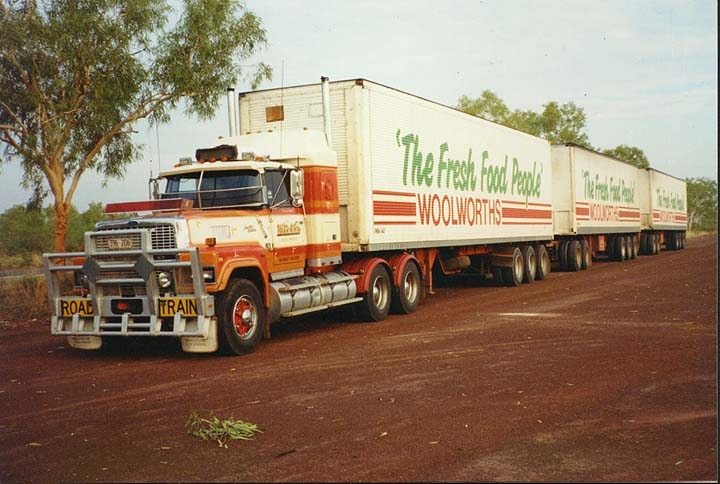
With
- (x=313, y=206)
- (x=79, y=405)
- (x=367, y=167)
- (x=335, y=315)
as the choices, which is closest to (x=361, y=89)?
(x=367, y=167)

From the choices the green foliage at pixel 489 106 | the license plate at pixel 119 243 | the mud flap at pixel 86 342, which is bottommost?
the mud flap at pixel 86 342

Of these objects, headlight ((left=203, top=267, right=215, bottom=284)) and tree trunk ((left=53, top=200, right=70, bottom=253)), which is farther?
tree trunk ((left=53, top=200, right=70, bottom=253))

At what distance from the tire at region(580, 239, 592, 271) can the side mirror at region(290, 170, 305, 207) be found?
17738 mm

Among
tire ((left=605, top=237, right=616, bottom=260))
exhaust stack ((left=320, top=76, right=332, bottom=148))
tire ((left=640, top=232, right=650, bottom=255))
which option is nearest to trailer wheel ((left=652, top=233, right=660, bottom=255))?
tire ((left=640, top=232, right=650, bottom=255))

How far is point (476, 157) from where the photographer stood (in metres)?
18.5

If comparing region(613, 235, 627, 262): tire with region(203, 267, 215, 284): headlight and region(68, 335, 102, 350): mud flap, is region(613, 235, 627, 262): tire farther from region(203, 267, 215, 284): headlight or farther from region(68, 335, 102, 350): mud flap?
region(68, 335, 102, 350): mud flap

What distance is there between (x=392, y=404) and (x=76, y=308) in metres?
5.52

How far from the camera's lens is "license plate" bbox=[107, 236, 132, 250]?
33.2 ft

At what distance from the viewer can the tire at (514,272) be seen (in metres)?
20.9

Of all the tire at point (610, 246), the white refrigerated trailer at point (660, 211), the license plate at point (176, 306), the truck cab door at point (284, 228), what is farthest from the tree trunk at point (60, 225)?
the white refrigerated trailer at point (660, 211)

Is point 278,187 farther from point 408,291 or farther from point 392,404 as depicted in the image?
point 392,404

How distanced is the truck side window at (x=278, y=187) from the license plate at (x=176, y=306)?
2.37 m

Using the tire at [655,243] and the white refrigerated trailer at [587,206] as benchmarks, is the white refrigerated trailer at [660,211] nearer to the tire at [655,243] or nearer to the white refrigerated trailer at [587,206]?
the tire at [655,243]

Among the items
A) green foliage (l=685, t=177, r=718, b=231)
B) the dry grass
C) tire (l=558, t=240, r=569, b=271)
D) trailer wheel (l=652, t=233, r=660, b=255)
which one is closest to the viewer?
the dry grass
